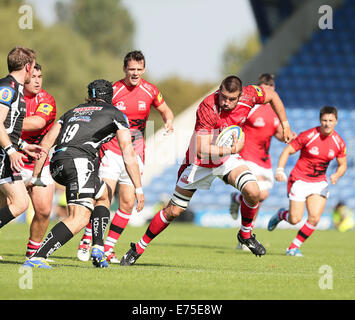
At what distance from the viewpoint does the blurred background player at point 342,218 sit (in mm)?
22641

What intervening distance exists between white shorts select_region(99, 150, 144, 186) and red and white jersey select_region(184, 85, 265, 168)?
44.2 inches

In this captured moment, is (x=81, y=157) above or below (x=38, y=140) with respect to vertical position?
above

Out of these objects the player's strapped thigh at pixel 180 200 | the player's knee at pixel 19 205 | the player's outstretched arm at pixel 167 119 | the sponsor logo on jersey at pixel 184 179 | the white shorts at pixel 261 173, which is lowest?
the white shorts at pixel 261 173

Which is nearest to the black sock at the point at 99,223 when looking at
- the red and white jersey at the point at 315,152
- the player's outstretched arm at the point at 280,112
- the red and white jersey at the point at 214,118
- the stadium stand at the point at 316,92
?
the red and white jersey at the point at 214,118

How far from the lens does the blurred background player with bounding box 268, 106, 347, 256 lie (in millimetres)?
11258

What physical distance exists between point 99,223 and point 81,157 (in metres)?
1.20

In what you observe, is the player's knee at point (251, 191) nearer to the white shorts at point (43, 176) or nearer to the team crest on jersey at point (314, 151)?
the white shorts at point (43, 176)

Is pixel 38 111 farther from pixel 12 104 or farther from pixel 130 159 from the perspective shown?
pixel 130 159

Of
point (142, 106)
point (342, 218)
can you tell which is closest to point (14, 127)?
point (142, 106)

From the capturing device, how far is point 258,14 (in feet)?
116

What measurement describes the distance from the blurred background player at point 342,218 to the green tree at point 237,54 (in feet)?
168

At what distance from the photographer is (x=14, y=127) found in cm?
756

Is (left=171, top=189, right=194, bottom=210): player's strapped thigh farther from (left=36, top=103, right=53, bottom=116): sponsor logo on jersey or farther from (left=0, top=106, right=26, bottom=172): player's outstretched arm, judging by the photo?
(left=0, top=106, right=26, bottom=172): player's outstretched arm
